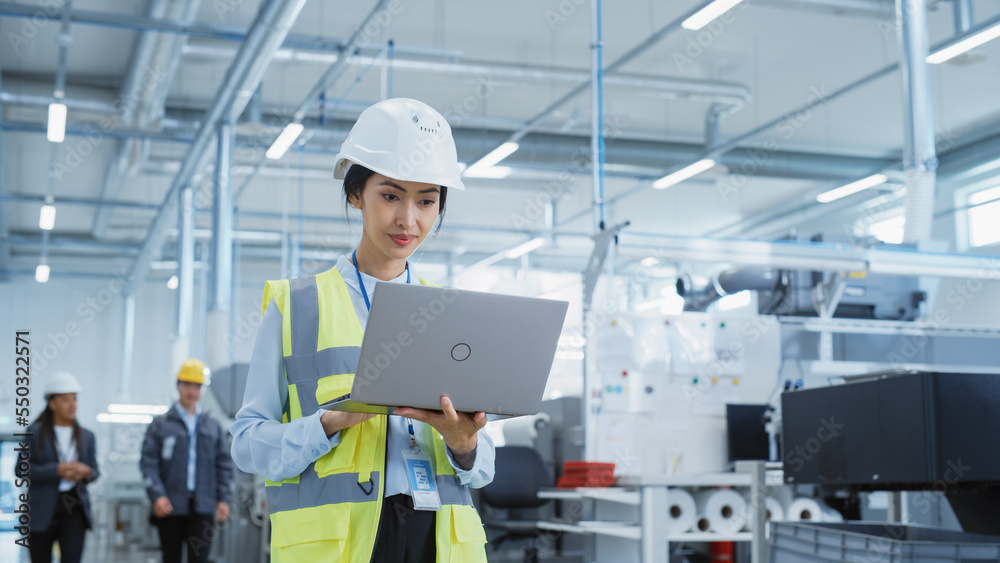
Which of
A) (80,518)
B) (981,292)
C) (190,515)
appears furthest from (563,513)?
(981,292)

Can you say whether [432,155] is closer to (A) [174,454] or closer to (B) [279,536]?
(B) [279,536]

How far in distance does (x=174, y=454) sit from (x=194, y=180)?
502 centimetres

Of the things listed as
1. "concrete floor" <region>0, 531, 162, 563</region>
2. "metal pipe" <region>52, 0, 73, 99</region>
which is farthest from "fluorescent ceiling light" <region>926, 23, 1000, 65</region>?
"concrete floor" <region>0, 531, 162, 563</region>

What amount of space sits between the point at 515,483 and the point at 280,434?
5186 millimetres

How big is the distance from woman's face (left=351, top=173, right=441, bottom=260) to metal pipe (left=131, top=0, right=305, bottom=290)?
15.3 ft

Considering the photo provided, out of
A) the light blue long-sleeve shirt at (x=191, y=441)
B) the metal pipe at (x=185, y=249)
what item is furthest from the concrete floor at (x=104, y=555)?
the light blue long-sleeve shirt at (x=191, y=441)

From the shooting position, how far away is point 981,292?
34.6 feet

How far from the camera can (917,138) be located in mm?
4641

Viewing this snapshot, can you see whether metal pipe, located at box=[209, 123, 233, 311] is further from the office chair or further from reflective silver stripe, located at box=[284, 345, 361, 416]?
reflective silver stripe, located at box=[284, 345, 361, 416]

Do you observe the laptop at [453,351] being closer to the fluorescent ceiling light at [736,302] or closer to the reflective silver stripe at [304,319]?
the reflective silver stripe at [304,319]

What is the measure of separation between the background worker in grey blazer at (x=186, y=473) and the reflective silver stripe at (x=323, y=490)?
4.16 m

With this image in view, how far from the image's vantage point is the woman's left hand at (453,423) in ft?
4.08

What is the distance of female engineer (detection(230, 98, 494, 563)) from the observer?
128cm

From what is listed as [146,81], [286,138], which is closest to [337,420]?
[286,138]
